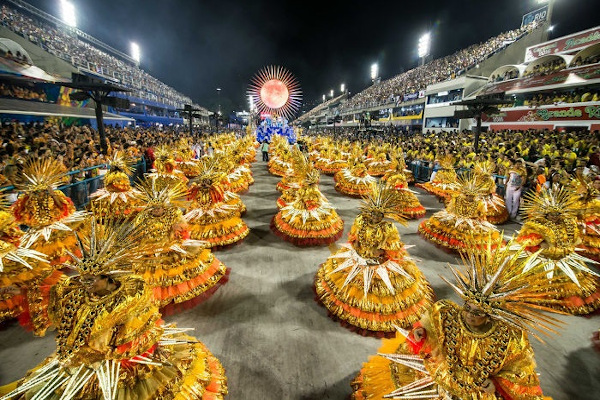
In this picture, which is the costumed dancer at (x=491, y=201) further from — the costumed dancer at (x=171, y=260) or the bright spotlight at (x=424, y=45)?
the bright spotlight at (x=424, y=45)

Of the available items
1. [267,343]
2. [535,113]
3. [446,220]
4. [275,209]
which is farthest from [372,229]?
[535,113]

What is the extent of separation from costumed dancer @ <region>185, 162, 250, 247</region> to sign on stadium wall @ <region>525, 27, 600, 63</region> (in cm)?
2762

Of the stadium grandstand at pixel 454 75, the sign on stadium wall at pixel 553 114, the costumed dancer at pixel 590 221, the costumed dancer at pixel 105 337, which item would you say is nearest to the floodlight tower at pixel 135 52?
the stadium grandstand at pixel 454 75

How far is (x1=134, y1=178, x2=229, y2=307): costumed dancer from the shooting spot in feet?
12.4

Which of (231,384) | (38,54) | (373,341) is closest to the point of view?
(231,384)

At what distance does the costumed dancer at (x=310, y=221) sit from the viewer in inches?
238

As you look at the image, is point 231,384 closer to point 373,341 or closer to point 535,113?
point 373,341

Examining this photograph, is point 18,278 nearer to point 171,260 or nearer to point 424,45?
point 171,260

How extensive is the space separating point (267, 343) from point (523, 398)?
2433 mm

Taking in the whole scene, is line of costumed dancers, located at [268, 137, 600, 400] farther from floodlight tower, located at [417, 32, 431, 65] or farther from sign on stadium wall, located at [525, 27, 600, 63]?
floodlight tower, located at [417, 32, 431, 65]

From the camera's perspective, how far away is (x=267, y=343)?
332cm

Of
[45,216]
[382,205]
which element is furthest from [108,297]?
[45,216]

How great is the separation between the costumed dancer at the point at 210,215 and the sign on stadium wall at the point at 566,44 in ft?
90.6

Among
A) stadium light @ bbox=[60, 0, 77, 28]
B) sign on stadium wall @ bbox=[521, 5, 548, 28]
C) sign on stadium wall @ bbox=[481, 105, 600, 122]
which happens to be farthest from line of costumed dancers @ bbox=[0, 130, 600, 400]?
stadium light @ bbox=[60, 0, 77, 28]
